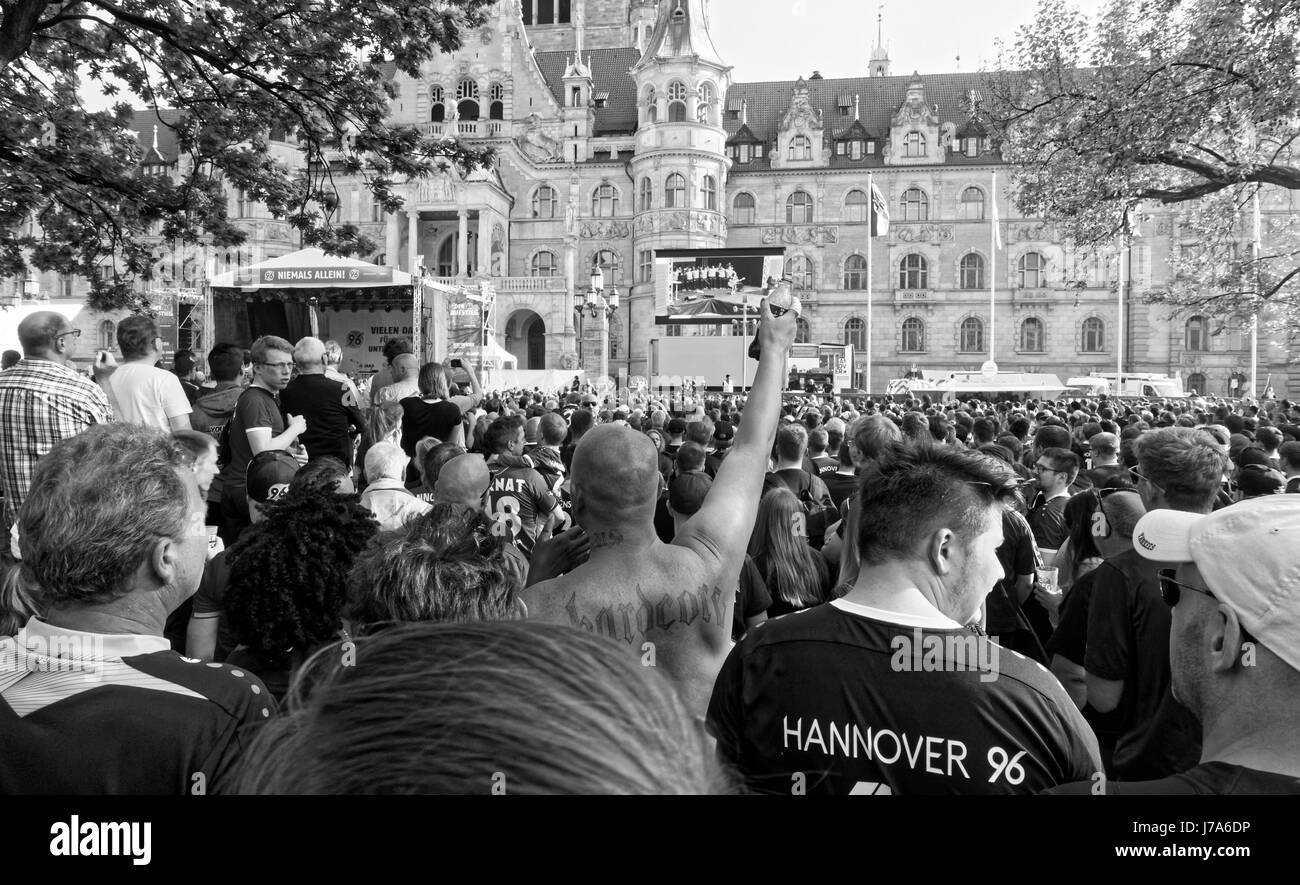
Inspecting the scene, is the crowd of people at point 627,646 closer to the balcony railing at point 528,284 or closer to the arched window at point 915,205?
the balcony railing at point 528,284

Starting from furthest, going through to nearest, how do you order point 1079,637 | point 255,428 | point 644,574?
point 255,428 < point 1079,637 < point 644,574

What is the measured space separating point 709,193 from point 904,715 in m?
58.2

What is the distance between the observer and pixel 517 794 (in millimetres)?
874

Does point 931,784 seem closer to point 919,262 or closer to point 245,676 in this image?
point 245,676

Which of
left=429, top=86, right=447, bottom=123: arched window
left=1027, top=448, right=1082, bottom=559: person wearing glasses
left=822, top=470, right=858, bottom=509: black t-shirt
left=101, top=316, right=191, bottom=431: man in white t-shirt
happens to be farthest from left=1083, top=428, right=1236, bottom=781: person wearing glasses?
left=429, top=86, right=447, bottom=123: arched window

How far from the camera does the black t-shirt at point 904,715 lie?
201cm

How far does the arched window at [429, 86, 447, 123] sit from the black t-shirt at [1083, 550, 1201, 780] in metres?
57.4

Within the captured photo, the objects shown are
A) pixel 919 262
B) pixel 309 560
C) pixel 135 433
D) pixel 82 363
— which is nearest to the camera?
pixel 135 433

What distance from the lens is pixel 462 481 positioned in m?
4.80

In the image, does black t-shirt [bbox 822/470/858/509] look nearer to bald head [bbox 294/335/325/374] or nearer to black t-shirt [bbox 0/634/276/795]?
bald head [bbox 294/335/325/374]

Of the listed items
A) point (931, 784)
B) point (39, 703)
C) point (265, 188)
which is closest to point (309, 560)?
point (39, 703)

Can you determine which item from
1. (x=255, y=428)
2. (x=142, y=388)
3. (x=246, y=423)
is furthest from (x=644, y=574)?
(x=142, y=388)

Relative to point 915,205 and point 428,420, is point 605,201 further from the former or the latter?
point 428,420
